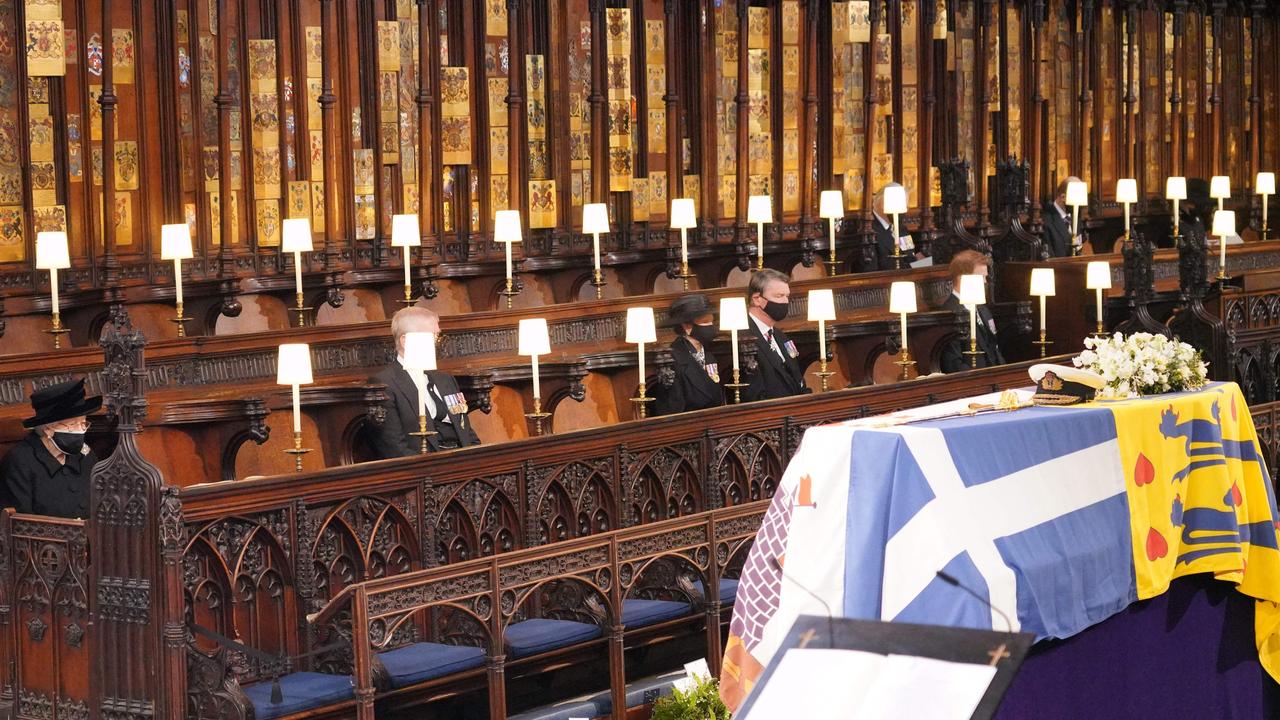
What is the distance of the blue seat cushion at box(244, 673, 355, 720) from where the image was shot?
5.64 m

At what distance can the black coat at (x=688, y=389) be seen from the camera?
9.39m

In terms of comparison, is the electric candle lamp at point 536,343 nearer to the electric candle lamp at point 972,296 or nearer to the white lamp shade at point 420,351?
the white lamp shade at point 420,351

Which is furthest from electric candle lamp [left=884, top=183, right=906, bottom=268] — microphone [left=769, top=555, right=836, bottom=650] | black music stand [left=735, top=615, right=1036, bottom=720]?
black music stand [left=735, top=615, right=1036, bottom=720]

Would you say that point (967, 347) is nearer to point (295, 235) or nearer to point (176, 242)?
point (295, 235)

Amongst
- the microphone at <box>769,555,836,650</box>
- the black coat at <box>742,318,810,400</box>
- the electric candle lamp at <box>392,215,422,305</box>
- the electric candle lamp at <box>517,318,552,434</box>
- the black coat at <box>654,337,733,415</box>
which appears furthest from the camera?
the electric candle lamp at <box>392,215,422,305</box>

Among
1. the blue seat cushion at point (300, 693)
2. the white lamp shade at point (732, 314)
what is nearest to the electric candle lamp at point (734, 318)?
the white lamp shade at point (732, 314)

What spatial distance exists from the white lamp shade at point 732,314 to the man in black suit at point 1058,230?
226 inches

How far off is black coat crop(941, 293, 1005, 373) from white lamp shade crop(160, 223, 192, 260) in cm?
472

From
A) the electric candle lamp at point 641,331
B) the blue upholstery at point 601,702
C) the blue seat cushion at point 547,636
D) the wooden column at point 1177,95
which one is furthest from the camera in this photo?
the wooden column at point 1177,95

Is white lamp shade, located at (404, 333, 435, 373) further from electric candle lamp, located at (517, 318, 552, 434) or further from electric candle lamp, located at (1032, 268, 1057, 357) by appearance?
Result: electric candle lamp, located at (1032, 268, 1057, 357)

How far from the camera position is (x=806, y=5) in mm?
14906

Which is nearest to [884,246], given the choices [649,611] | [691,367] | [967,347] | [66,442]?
[967,347]

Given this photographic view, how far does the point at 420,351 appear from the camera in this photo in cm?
762

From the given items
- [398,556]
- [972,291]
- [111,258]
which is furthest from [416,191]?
[398,556]
